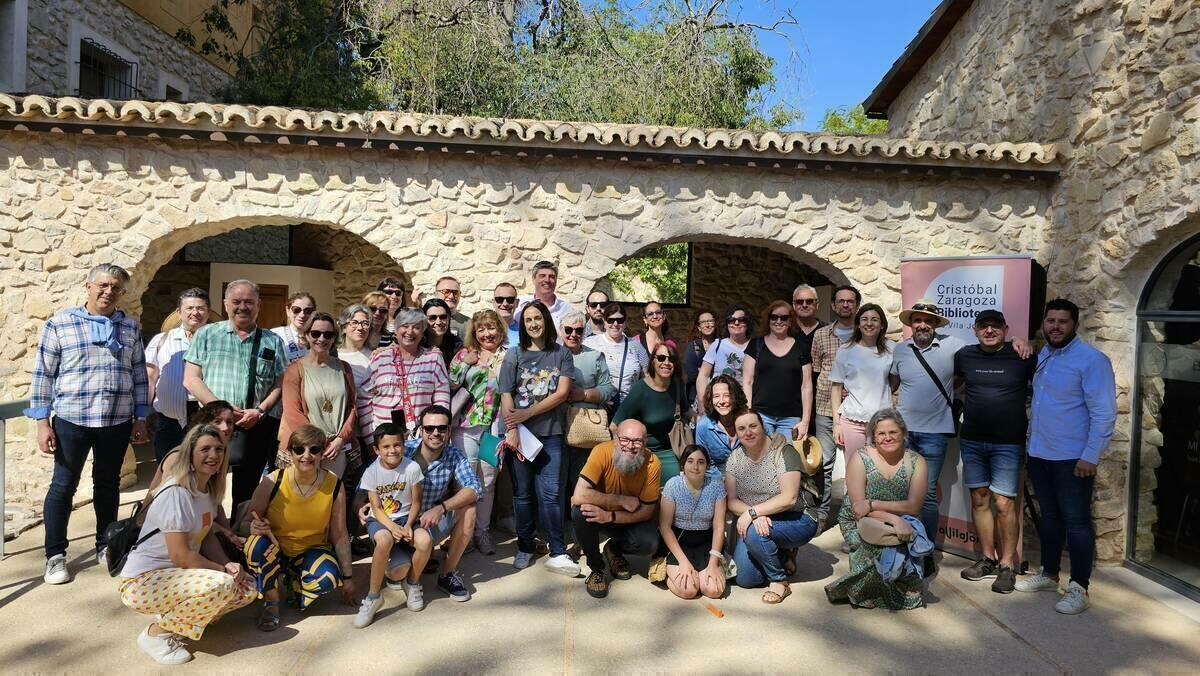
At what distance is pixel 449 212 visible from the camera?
18.3 feet

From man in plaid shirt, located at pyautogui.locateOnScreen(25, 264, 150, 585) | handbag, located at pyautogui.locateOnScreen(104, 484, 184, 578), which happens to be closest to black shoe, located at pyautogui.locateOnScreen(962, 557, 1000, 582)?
handbag, located at pyautogui.locateOnScreen(104, 484, 184, 578)

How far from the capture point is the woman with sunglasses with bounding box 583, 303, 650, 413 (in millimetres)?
4258

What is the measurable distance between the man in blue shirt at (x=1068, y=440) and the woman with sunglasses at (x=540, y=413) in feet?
8.28

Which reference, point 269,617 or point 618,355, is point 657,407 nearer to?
point 618,355

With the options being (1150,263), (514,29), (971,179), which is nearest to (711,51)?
(514,29)

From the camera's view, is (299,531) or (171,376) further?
(171,376)

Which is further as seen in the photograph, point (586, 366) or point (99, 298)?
point (586, 366)

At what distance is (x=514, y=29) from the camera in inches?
442

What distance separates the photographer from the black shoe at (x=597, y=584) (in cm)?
354

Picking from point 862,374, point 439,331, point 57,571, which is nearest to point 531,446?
point 439,331

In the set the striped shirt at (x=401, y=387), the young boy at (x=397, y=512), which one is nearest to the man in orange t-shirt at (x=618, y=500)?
the young boy at (x=397, y=512)

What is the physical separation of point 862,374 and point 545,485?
6.41 feet

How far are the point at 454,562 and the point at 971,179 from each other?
5.01 metres

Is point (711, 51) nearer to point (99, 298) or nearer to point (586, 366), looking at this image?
point (586, 366)
